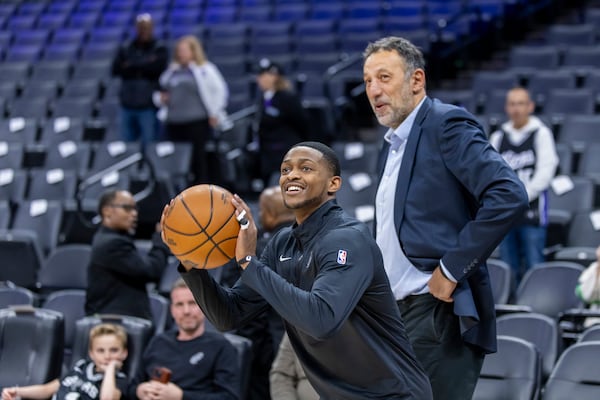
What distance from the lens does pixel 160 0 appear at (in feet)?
47.9

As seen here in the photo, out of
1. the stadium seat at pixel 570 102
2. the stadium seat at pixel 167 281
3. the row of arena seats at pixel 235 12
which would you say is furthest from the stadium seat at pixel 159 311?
the row of arena seats at pixel 235 12

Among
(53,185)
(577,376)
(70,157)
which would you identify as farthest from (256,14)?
(577,376)

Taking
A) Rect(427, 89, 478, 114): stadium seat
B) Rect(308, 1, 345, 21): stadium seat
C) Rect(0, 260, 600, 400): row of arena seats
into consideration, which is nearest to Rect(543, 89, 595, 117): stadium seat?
Rect(427, 89, 478, 114): stadium seat

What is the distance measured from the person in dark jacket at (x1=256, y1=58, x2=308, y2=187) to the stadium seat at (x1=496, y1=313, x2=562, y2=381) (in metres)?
3.93

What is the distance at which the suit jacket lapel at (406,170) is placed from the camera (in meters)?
3.35

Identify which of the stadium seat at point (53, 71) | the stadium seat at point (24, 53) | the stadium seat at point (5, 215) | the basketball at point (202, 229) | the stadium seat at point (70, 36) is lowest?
the stadium seat at point (5, 215)

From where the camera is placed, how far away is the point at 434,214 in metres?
3.30

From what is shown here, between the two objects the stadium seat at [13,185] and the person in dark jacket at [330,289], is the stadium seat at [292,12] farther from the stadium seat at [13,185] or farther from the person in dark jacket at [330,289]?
the person in dark jacket at [330,289]

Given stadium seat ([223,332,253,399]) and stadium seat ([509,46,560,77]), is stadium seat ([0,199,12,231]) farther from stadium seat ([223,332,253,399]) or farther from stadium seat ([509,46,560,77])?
stadium seat ([509,46,560,77])

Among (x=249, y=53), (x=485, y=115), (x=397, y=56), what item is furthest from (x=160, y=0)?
(x=397, y=56)

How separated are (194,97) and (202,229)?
653cm

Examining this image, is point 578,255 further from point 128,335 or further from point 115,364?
point 115,364

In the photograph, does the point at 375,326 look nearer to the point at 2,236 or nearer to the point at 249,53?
the point at 2,236

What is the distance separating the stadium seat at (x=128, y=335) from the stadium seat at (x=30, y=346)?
103 millimetres
